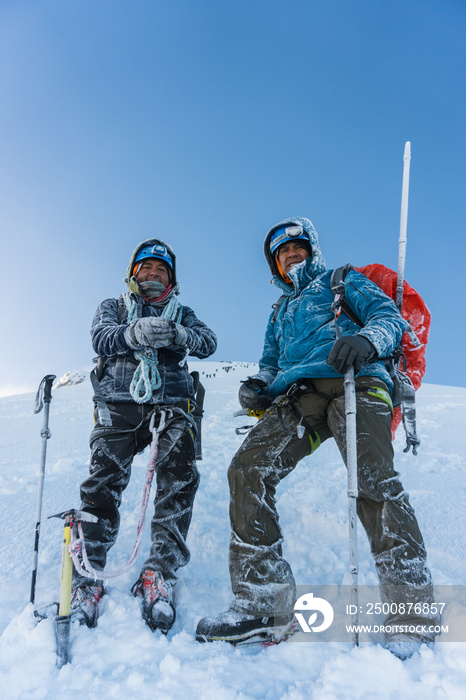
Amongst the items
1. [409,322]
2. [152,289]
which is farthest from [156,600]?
[409,322]

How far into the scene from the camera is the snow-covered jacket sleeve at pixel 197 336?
11.3 feet

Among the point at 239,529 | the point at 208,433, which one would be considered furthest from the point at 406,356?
the point at 208,433

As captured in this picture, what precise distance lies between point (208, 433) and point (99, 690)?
6237 mm

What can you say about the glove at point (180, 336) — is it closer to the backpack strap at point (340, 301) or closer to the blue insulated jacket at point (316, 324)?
the blue insulated jacket at point (316, 324)

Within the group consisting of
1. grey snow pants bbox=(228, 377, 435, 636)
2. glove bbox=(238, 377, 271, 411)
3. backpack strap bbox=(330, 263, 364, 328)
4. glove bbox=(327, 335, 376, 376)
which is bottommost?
grey snow pants bbox=(228, 377, 435, 636)

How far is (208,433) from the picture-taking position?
313 inches

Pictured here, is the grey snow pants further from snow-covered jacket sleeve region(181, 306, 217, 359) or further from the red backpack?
snow-covered jacket sleeve region(181, 306, 217, 359)

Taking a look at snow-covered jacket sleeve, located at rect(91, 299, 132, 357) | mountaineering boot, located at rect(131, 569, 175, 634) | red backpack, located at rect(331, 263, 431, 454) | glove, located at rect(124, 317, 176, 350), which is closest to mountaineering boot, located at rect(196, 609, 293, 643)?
mountaineering boot, located at rect(131, 569, 175, 634)

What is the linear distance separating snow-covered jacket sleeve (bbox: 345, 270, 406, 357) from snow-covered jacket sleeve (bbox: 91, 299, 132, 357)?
6.17 ft

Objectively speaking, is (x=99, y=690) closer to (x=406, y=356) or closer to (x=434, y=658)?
(x=434, y=658)

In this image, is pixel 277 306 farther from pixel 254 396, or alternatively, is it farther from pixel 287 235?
pixel 254 396

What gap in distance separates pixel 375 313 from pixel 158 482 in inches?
81.9

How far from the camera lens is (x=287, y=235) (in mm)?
3721

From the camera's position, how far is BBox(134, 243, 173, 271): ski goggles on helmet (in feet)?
12.7
